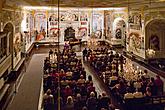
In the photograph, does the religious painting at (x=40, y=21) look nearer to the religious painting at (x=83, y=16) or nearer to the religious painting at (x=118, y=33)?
the religious painting at (x=83, y=16)

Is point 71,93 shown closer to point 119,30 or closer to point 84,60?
point 84,60

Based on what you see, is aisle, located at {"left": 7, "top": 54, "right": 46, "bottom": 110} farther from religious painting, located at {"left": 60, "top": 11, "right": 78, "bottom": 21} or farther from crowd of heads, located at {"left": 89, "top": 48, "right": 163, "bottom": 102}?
religious painting, located at {"left": 60, "top": 11, "right": 78, "bottom": 21}

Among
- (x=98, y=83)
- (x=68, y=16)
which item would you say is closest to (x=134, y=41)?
(x=98, y=83)

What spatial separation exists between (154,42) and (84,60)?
19.1 ft

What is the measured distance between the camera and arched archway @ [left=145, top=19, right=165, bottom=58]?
19781 millimetres

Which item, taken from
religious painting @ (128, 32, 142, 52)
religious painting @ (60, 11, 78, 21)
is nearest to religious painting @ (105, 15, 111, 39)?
religious painting @ (60, 11, 78, 21)

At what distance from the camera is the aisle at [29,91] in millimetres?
10766

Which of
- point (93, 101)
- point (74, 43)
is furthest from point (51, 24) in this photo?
point (93, 101)

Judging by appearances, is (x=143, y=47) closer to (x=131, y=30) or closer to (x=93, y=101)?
(x=131, y=30)

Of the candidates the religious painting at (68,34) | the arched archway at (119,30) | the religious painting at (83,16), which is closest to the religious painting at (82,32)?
the religious painting at (68,34)

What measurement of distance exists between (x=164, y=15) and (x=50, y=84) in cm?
950

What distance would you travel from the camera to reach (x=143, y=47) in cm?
1997

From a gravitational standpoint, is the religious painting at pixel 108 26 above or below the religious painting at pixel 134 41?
above

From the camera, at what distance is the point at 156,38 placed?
19.8m
